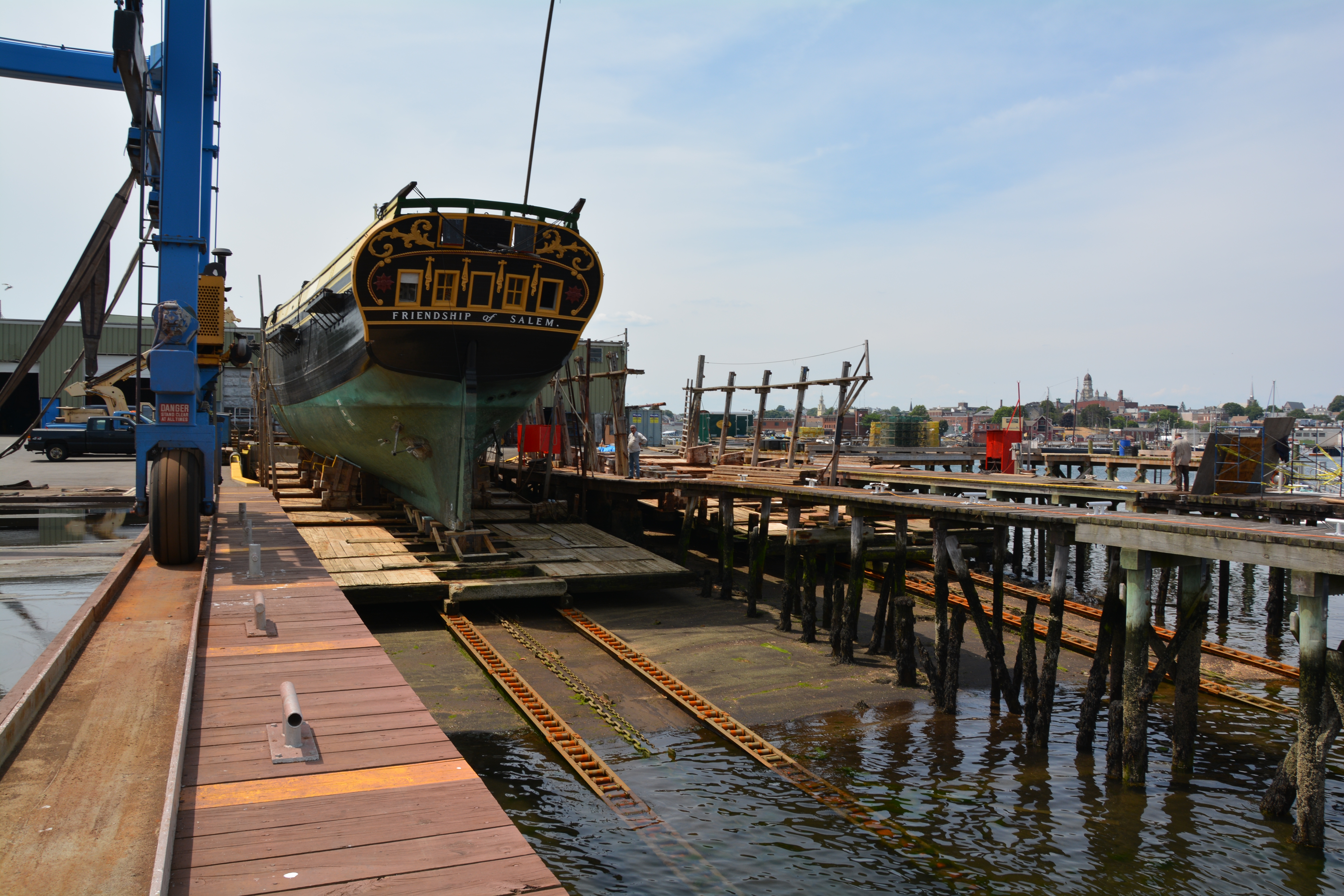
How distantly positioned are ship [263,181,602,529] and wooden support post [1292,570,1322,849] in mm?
10438

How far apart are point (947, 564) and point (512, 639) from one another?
18.3 ft

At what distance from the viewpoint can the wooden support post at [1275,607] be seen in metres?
14.2

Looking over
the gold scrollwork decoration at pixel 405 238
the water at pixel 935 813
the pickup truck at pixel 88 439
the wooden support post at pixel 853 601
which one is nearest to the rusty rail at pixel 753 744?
the water at pixel 935 813

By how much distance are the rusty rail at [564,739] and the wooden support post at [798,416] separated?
8949 millimetres

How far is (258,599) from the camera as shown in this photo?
23.3ft

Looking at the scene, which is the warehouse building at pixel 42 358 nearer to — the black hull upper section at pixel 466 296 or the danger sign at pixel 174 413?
the black hull upper section at pixel 466 296

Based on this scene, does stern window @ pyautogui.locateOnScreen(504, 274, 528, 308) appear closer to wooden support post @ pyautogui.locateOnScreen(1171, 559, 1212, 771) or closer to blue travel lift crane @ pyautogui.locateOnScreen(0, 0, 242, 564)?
blue travel lift crane @ pyautogui.locateOnScreen(0, 0, 242, 564)

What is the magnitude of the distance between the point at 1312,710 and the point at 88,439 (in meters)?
40.4

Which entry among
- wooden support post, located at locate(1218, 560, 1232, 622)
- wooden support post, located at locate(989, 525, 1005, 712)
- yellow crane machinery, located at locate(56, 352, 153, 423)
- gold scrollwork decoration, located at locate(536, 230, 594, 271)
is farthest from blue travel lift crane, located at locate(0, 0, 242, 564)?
yellow crane machinery, located at locate(56, 352, 153, 423)

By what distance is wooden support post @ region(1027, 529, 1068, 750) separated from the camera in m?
8.84

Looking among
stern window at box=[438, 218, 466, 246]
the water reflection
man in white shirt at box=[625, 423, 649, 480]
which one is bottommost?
the water reflection

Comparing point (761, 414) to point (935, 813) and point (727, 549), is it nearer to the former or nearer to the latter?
point (727, 549)

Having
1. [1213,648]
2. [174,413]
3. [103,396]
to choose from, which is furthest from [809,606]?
[103,396]

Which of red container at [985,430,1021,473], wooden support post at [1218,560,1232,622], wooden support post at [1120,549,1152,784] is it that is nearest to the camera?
Result: wooden support post at [1120,549,1152,784]
